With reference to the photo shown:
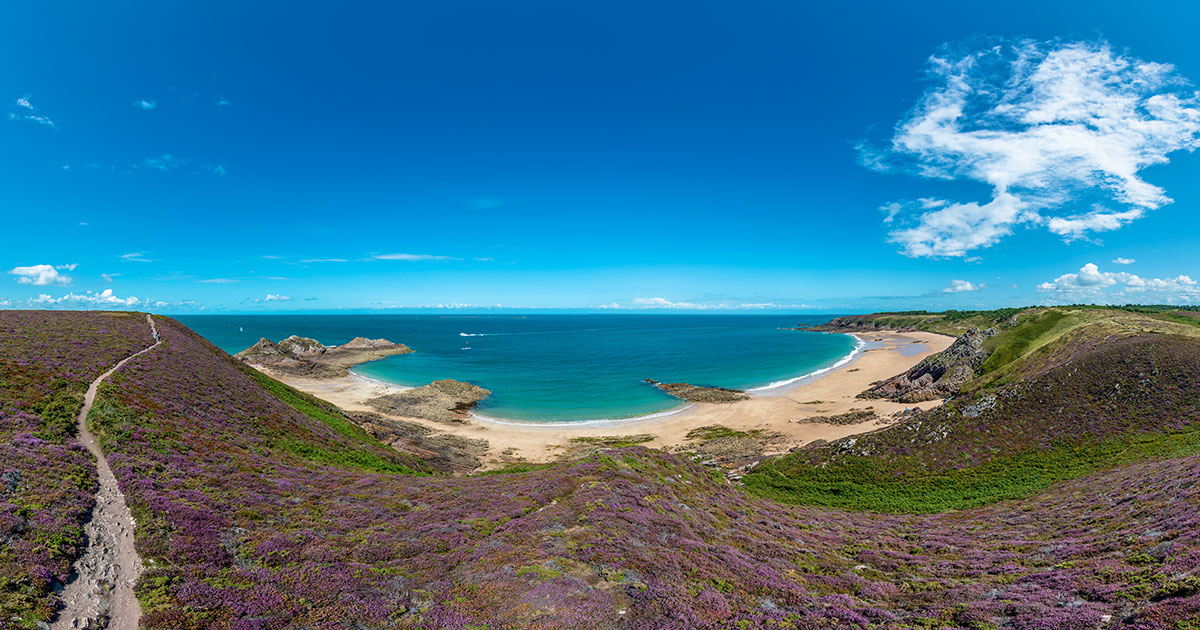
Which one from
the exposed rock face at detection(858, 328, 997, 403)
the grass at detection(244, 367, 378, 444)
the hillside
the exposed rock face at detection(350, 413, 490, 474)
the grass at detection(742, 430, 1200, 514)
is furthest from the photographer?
the exposed rock face at detection(858, 328, 997, 403)

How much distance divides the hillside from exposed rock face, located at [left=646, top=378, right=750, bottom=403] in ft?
121

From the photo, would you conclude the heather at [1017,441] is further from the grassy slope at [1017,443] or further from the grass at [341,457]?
the grass at [341,457]

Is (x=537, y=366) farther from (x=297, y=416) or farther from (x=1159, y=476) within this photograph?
(x=1159, y=476)

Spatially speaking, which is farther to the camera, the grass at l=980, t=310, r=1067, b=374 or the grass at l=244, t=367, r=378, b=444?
the grass at l=980, t=310, r=1067, b=374

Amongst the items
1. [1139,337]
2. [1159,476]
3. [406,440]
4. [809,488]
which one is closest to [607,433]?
[406,440]

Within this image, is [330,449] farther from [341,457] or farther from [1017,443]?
[1017,443]

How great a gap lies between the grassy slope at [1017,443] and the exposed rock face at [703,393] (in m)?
35.4

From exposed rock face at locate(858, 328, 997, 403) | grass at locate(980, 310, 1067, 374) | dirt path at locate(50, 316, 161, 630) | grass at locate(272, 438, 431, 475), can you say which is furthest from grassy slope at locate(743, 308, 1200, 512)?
dirt path at locate(50, 316, 161, 630)

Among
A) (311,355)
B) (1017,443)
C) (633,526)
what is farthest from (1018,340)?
(311,355)

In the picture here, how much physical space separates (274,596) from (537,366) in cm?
9915

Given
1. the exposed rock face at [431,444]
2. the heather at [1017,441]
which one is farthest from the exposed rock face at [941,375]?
the exposed rock face at [431,444]

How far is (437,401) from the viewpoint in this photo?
70.3 m

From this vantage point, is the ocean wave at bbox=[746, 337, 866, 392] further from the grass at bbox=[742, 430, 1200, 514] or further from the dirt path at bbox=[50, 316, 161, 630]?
the dirt path at bbox=[50, 316, 161, 630]

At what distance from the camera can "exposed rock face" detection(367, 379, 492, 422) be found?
208 feet
